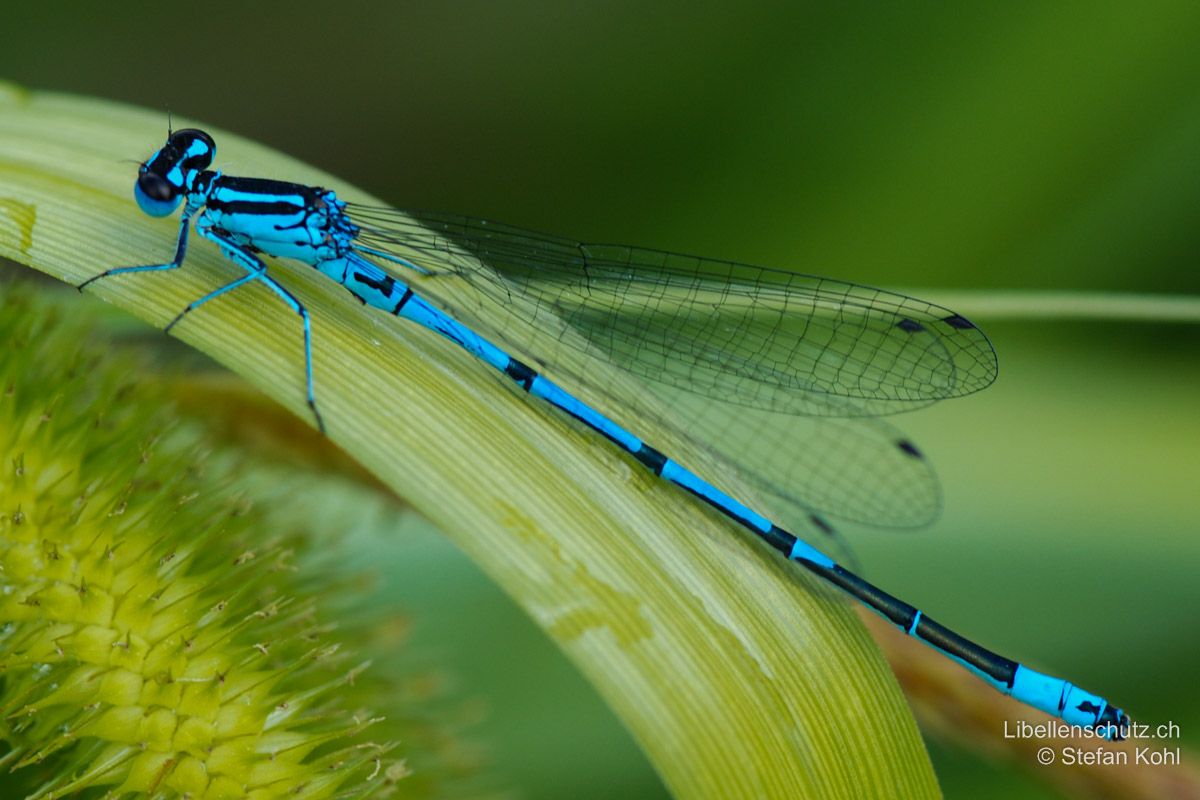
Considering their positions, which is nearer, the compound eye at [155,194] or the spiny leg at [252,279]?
the spiny leg at [252,279]

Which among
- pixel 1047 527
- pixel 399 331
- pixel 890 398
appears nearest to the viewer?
pixel 399 331

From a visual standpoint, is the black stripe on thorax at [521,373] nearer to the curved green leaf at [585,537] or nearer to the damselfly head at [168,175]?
the curved green leaf at [585,537]

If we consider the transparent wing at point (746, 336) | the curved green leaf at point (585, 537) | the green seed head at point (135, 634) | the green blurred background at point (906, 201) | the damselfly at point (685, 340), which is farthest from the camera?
the green blurred background at point (906, 201)

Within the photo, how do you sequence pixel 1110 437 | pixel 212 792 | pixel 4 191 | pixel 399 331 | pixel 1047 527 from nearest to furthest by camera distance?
pixel 212 792, pixel 4 191, pixel 399 331, pixel 1047 527, pixel 1110 437

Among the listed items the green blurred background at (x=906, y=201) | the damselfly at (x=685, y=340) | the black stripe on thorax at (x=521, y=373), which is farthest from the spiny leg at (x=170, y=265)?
the black stripe on thorax at (x=521, y=373)

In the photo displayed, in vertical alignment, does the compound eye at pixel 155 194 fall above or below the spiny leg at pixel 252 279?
above

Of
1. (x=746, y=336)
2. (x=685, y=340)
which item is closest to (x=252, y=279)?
(x=685, y=340)

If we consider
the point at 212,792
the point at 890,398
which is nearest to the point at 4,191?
the point at 212,792

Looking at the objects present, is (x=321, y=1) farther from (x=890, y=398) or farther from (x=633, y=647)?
(x=633, y=647)
